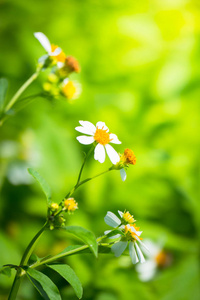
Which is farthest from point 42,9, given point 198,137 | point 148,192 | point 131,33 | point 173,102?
point 148,192

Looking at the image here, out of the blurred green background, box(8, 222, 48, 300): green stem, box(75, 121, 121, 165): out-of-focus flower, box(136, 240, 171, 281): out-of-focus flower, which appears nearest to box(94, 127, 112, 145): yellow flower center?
box(75, 121, 121, 165): out-of-focus flower

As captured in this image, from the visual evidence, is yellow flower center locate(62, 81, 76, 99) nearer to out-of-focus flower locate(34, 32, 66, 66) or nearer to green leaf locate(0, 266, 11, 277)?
out-of-focus flower locate(34, 32, 66, 66)

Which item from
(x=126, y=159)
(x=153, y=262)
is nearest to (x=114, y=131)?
(x=153, y=262)

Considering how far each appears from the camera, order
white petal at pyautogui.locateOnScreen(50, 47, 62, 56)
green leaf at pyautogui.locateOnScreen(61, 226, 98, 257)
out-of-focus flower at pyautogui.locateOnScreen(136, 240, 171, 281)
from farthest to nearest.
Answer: out-of-focus flower at pyautogui.locateOnScreen(136, 240, 171, 281), white petal at pyautogui.locateOnScreen(50, 47, 62, 56), green leaf at pyautogui.locateOnScreen(61, 226, 98, 257)

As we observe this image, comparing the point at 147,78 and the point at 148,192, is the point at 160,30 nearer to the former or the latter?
the point at 147,78

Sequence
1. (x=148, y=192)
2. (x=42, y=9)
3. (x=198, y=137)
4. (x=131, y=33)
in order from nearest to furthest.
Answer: (x=148, y=192), (x=198, y=137), (x=131, y=33), (x=42, y=9)

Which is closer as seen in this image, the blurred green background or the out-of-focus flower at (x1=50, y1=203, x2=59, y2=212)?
the out-of-focus flower at (x1=50, y1=203, x2=59, y2=212)

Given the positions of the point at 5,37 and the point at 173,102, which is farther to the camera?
the point at 5,37
